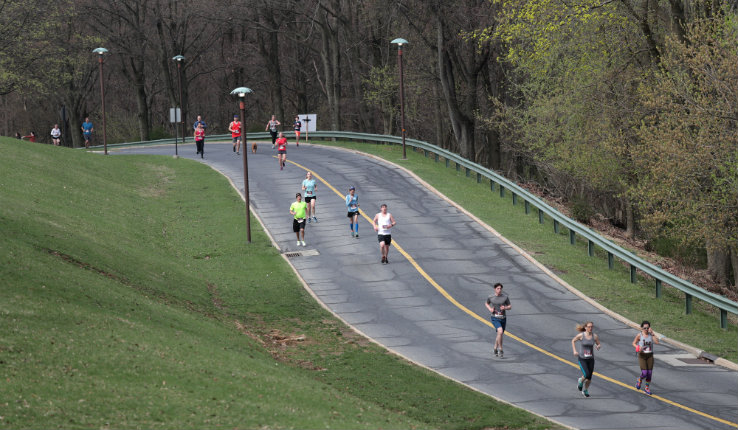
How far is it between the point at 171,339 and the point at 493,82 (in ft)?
121

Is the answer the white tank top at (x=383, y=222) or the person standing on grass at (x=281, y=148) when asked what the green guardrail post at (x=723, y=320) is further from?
the person standing on grass at (x=281, y=148)

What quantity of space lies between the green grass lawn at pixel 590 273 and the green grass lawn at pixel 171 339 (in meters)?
7.61

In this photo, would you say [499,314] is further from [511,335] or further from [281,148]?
[281,148]

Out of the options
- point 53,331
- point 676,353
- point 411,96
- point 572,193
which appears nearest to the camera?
point 53,331

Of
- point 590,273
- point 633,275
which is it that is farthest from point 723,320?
point 590,273

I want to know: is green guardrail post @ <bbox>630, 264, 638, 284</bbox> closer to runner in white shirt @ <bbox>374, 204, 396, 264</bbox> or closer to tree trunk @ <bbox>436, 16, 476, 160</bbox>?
runner in white shirt @ <bbox>374, 204, 396, 264</bbox>

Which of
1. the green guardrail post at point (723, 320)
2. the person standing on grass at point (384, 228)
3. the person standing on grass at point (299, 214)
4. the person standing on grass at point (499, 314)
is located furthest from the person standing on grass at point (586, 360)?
the person standing on grass at point (299, 214)

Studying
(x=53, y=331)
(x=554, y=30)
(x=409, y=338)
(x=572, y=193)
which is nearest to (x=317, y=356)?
(x=409, y=338)

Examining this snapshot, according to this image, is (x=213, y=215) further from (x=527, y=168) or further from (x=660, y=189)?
(x=527, y=168)

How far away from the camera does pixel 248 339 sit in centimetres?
1867

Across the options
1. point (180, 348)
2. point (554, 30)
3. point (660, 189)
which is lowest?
point (180, 348)

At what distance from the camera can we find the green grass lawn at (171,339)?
12.1 m

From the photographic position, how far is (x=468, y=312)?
882 inches

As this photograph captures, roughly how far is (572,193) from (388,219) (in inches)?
1005
